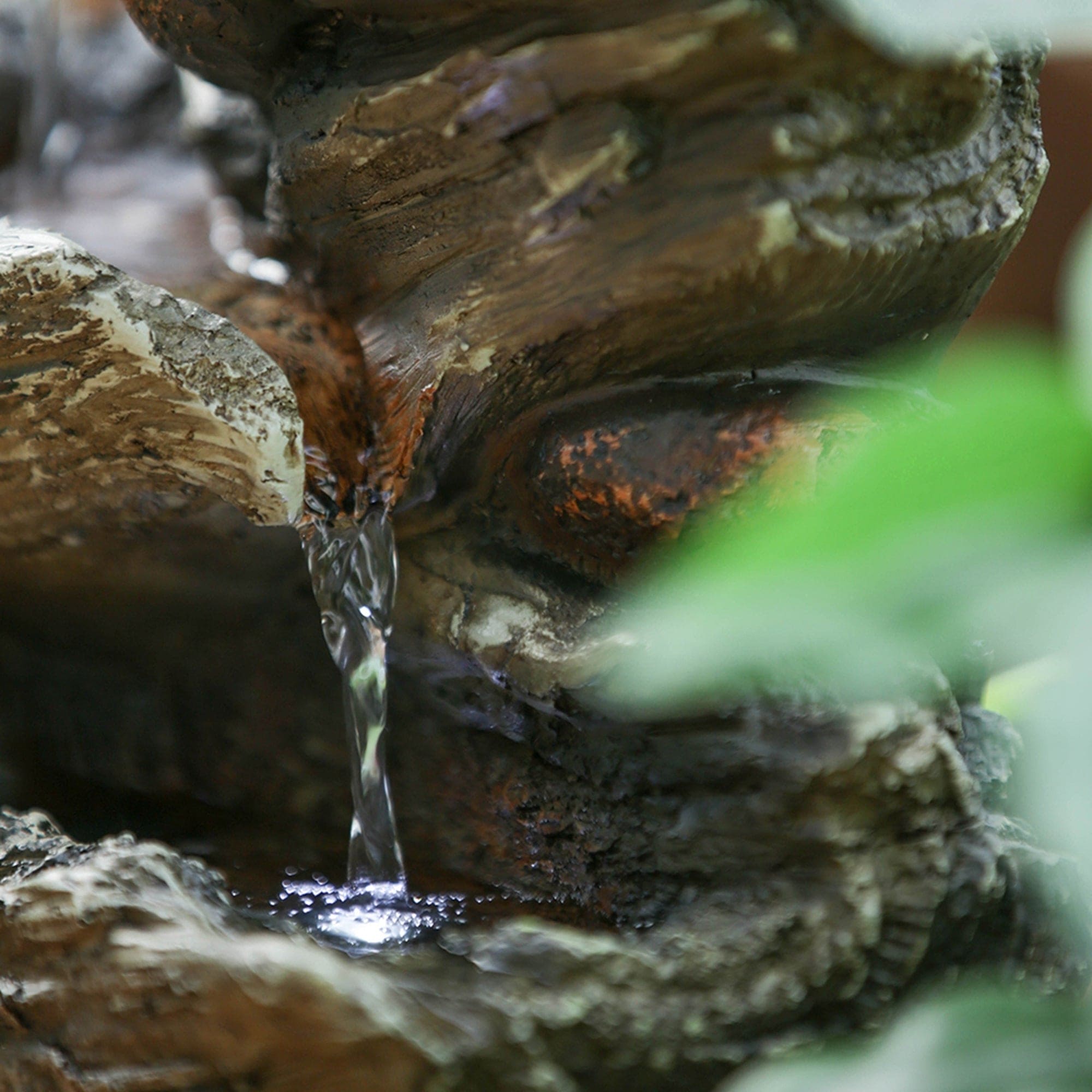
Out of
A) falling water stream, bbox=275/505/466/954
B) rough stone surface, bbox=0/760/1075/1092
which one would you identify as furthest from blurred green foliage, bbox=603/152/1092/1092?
falling water stream, bbox=275/505/466/954

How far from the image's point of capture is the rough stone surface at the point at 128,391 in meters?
1.13

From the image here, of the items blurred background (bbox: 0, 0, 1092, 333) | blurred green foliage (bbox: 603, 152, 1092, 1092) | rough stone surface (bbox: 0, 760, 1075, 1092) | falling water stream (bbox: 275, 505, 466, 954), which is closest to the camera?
A: blurred green foliage (bbox: 603, 152, 1092, 1092)

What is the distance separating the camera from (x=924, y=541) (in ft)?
0.81

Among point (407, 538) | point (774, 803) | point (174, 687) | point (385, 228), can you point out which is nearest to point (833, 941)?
point (774, 803)

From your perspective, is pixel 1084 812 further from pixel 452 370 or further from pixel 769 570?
pixel 452 370

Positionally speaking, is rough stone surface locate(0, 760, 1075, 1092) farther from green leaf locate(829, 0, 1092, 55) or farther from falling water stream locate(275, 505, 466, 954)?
green leaf locate(829, 0, 1092, 55)

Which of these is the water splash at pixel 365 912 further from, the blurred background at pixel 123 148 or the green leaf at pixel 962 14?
the green leaf at pixel 962 14

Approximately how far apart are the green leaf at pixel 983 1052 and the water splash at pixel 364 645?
1.03 metres

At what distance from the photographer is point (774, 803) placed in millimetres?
1053

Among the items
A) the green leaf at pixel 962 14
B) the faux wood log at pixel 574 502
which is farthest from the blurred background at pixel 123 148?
the green leaf at pixel 962 14

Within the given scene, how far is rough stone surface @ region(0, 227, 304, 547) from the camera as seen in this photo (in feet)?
3.69

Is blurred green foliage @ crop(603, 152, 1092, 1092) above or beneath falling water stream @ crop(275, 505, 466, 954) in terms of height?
above

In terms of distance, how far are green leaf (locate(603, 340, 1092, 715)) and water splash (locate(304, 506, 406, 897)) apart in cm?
106

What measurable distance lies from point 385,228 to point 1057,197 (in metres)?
1.84
